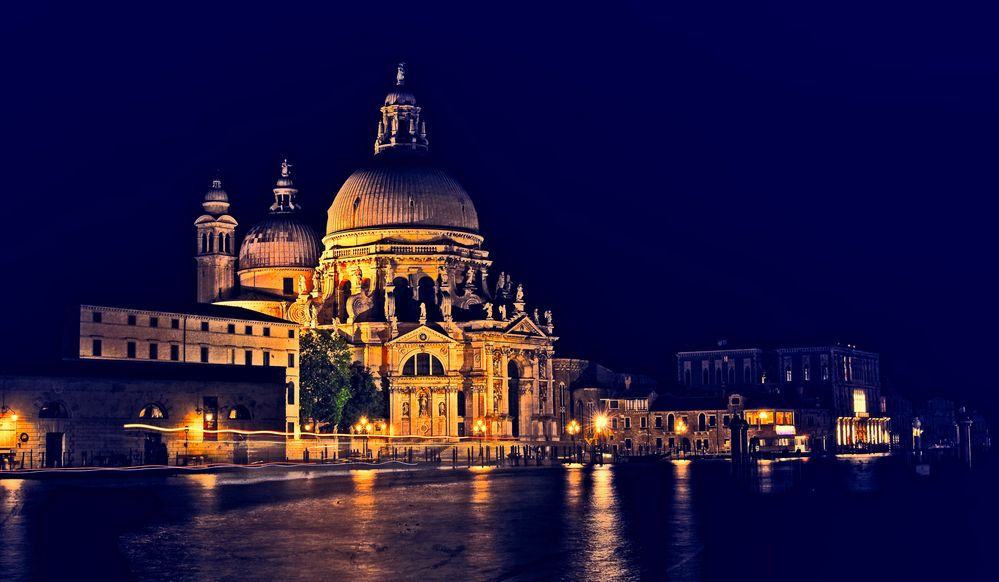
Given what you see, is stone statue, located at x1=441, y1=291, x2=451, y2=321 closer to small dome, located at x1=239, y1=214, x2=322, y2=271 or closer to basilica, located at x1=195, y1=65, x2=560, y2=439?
basilica, located at x1=195, y1=65, x2=560, y2=439

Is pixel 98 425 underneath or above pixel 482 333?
underneath

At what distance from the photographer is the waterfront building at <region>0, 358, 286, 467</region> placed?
9062cm

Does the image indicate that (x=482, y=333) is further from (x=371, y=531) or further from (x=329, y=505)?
(x=371, y=531)

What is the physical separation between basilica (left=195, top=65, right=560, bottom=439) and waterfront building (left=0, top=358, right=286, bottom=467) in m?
27.3

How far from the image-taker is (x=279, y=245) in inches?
5989

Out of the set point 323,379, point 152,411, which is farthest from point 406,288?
point 152,411

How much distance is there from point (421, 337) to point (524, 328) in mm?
9636

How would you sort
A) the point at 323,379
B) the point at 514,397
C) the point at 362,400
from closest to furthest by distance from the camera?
the point at 323,379 < the point at 362,400 < the point at 514,397

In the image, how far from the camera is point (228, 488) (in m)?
75.2

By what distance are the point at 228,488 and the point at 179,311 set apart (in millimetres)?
40902

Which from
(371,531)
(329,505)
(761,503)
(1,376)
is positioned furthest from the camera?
(1,376)

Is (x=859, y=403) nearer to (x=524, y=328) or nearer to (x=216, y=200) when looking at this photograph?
(x=524, y=328)

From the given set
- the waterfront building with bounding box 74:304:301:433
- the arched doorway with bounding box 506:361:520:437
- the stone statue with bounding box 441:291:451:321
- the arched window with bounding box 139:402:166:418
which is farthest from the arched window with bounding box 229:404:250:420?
the arched doorway with bounding box 506:361:520:437

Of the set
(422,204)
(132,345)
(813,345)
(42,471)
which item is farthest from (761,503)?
(813,345)
